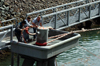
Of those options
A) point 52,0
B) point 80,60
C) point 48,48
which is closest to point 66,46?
point 48,48

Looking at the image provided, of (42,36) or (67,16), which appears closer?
(42,36)

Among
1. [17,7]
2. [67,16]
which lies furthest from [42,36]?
[17,7]

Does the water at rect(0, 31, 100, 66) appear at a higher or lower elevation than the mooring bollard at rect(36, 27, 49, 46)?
lower

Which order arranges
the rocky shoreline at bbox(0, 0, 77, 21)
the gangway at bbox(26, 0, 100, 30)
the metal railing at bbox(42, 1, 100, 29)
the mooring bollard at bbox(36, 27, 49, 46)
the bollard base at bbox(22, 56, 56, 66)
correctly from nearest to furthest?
the mooring bollard at bbox(36, 27, 49, 46), the bollard base at bbox(22, 56, 56, 66), the gangway at bbox(26, 0, 100, 30), the metal railing at bbox(42, 1, 100, 29), the rocky shoreline at bbox(0, 0, 77, 21)

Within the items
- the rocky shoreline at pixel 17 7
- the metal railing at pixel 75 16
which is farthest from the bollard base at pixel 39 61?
the rocky shoreline at pixel 17 7

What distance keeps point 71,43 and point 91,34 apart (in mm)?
12982

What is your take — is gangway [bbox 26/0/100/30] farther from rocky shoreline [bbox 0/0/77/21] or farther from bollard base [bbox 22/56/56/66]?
bollard base [bbox 22/56/56/66]

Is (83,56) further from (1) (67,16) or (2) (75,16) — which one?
(2) (75,16)

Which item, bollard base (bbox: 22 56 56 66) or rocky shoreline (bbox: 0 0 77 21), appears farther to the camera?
rocky shoreline (bbox: 0 0 77 21)

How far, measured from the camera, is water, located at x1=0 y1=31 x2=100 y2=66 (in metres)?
15.2

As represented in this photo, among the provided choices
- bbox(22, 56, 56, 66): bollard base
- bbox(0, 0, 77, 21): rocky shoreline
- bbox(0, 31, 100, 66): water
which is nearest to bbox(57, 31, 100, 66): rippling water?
bbox(0, 31, 100, 66): water

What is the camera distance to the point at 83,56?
1666 cm

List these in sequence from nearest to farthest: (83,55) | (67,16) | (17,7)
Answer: (83,55) < (67,16) < (17,7)

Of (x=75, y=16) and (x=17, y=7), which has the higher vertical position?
(x=17, y=7)
